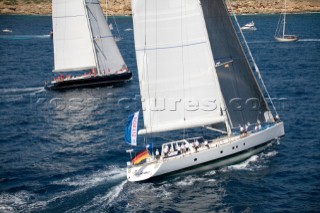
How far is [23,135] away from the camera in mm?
61344

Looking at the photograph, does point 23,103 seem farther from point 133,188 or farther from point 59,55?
point 133,188

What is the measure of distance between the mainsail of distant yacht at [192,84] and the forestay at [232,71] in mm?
99

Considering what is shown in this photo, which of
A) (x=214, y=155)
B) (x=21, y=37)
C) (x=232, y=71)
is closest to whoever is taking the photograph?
(x=214, y=155)

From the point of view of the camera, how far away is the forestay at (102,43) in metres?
84.6

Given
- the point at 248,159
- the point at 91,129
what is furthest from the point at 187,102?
the point at 91,129

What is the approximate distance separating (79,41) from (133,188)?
46.7 meters

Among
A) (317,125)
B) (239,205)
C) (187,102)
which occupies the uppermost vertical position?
(187,102)

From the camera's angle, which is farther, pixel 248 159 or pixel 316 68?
pixel 316 68

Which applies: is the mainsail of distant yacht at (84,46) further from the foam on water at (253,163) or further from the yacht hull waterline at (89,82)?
the foam on water at (253,163)

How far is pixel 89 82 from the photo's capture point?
276 ft

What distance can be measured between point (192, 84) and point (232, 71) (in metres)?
5.69

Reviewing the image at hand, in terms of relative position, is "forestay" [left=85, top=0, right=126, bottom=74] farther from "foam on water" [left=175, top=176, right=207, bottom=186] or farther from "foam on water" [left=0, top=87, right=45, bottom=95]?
"foam on water" [left=175, top=176, right=207, bottom=186]

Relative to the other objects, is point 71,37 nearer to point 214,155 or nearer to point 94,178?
point 94,178

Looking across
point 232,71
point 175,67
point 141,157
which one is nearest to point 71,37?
point 232,71
